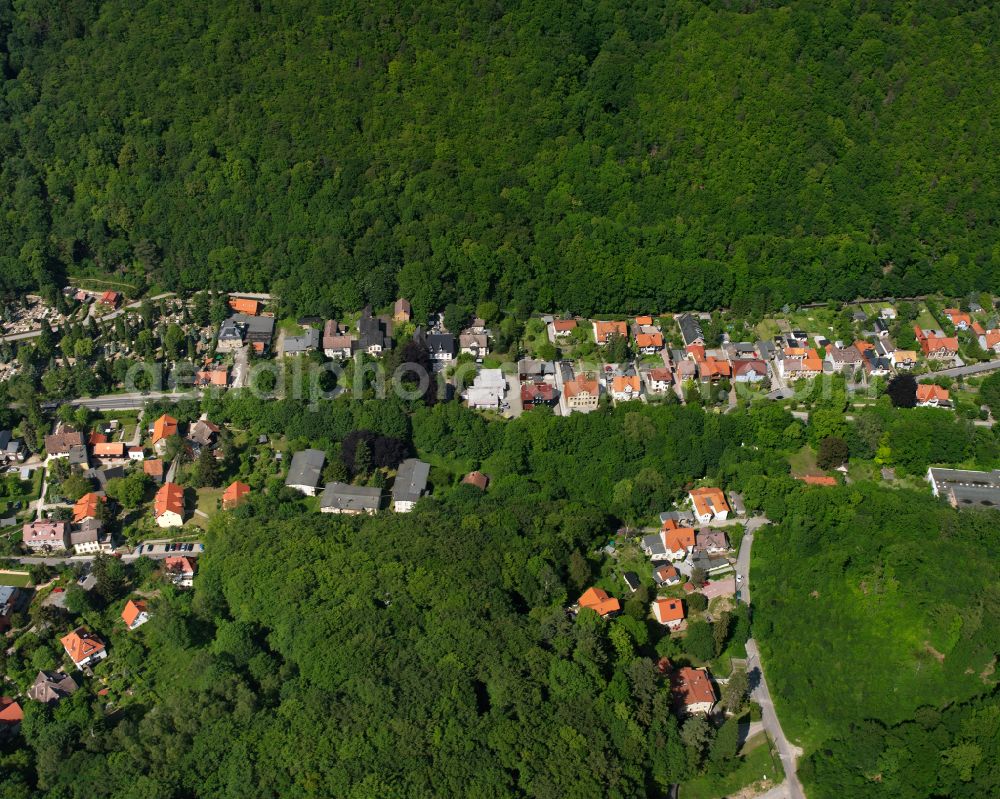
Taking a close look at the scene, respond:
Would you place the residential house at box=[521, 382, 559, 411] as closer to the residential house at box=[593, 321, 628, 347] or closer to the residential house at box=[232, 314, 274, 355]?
the residential house at box=[593, 321, 628, 347]

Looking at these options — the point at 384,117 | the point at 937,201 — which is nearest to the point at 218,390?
the point at 384,117

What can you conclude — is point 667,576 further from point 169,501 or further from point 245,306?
point 245,306

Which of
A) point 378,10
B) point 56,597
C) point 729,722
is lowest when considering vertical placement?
point 56,597

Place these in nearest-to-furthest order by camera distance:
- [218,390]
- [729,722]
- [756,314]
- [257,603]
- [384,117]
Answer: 1. [729,722]
2. [257,603]
3. [218,390]
4. [756,314]
5. [384,117]

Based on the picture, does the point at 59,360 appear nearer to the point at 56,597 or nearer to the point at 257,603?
the point at 56,597

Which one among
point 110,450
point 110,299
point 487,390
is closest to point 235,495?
point 110,450

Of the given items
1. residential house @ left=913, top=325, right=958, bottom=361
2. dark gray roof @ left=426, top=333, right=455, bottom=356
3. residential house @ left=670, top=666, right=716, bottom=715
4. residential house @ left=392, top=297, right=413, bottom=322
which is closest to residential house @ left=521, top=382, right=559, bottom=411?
dark gray roof @ left=426, top=333, right=455, bottom=356
